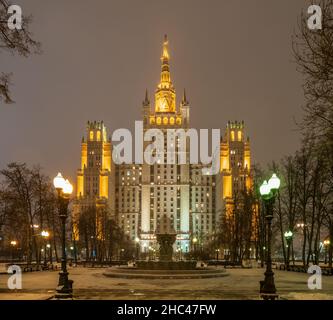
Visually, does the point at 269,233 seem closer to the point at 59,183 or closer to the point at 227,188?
the point at 59,183

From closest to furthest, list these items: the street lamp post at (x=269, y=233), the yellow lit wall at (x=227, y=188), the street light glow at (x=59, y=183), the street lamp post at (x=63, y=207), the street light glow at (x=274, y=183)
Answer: the street lamp post at (x=269, y=233), the street light glow at (x=274, y=183), the street lamp post at (x=63, y=207), the street light glow at (x=59, y=183), the yellow lit wall at (x=227, y=188)

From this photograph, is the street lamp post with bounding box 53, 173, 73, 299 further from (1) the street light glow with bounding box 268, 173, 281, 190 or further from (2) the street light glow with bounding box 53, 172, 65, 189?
(1) the street light glow with bounding box 268, 173, 281, 190

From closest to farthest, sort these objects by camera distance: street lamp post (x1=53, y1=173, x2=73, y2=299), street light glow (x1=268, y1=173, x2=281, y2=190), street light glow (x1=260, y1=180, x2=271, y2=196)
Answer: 1. street light glow (x1=268, y1=173, x2=281, y2=190)
2. street light glow (x1=260, y1=180, x2=271, y2=196)
3. street lamp post (x1=53, y1=173, x2=73, y2=299)

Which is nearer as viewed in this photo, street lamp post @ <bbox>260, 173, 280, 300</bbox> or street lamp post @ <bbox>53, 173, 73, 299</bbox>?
street lamp post @ <bbox>260, 173, 280, 300</bbox>

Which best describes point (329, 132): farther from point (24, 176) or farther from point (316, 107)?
point (24, 176)

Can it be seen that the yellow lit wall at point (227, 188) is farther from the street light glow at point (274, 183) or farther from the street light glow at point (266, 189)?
the street light glow at point (274, 183)

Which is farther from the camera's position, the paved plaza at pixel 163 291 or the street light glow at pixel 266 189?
the paved plaza at pixel 163 291

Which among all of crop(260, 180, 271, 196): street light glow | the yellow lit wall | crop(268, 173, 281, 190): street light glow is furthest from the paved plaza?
the yellow lit wall

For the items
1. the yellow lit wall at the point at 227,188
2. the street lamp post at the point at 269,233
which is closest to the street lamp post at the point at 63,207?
the street lamp post at the point at 269,233

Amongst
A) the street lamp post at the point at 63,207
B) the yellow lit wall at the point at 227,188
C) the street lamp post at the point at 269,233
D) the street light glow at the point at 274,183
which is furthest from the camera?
the yellow lit wall at the point at 227,188

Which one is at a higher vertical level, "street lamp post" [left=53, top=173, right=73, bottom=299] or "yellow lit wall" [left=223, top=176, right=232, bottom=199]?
"yellow lit wall" [left=223, top=176, right=232, bottom=199]
